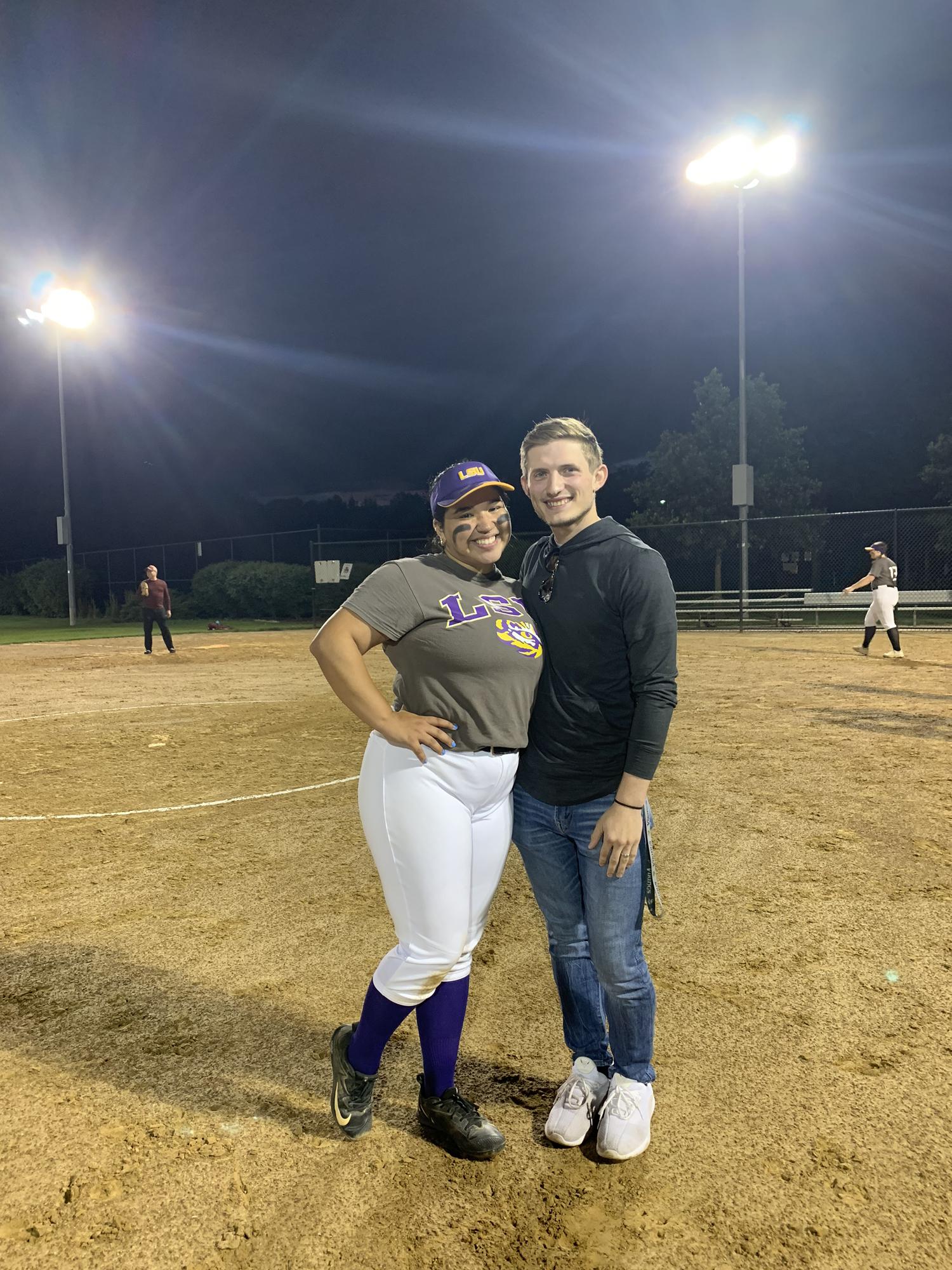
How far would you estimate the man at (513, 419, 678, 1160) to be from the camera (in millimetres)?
2307

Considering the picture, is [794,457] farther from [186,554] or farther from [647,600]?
[647,600]

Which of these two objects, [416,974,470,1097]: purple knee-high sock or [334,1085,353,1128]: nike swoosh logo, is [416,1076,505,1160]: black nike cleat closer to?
[416,974,470,1097]: purple knee-high sock

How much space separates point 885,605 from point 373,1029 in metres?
14.2

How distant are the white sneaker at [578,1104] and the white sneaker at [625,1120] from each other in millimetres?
51

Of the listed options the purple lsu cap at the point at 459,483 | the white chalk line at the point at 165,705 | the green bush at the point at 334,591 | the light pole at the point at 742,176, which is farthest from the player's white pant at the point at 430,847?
the green bush at the point at 334,591

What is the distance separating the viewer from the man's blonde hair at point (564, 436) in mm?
2439

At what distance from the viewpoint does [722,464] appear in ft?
110

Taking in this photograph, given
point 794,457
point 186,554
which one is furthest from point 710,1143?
point 186,554

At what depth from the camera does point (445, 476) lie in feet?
8.20

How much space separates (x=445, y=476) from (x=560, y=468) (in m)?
0.35

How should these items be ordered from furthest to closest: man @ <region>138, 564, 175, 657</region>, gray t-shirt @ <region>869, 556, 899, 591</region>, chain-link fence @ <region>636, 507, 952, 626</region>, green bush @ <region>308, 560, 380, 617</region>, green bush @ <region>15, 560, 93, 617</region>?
1. green bush @ <region>15, 560, 93, 617</region>
2. green bush @ <region>308, 560, 380, 617</region>
3. chain-link fence @ <region>636, 507, 952, 626</region>
4. man @ <region>138, 564, 175, 657</region>
5. gray t-shirt @ <region>869, 556, 899, 591</region>

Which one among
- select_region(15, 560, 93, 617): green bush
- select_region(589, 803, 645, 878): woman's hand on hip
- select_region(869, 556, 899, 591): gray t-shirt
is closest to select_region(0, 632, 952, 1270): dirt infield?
select_region(589, 803, 645, 878): woman's hand on hip

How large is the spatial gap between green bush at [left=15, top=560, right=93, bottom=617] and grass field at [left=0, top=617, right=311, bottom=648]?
2.29m

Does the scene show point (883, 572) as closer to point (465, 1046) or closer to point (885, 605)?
point (885, 605)
